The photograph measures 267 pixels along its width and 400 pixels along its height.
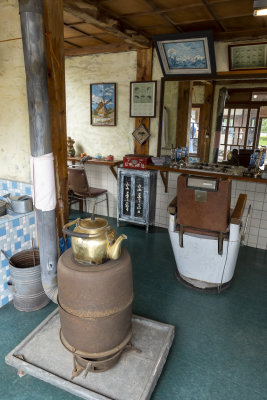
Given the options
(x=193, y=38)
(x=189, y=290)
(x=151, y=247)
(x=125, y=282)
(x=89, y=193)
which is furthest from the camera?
(x=89, y=193)

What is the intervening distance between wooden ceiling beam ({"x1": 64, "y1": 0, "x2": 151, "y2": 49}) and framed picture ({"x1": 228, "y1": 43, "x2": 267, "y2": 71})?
1.21 m

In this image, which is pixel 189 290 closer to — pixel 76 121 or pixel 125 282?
pixel 125 282

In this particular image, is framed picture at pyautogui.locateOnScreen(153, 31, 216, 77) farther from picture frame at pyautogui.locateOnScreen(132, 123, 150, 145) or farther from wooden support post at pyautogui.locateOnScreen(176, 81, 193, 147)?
picture frame at pyautogui.locateOnScreen(132, 123, 150, 145)

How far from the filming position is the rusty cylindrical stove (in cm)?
159

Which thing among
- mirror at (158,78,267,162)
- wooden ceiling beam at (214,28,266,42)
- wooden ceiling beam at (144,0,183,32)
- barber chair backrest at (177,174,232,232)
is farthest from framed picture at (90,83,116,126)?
barber chair backrest at (177,174,232,232)

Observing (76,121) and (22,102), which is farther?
(76,121)

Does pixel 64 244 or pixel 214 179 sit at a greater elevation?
pixel 214 179

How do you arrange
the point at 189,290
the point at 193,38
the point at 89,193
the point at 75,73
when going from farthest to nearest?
the point at 75,73 < the point at 89,193 < the point at 193,38 < the point at 189,290

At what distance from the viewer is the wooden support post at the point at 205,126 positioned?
4.48 m

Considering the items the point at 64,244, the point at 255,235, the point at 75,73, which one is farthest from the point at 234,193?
the point at 75,73

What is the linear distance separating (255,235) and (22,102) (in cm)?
333

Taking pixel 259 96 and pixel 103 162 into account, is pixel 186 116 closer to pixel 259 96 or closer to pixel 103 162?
pixel 259 96

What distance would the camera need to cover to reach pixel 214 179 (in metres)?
2.45

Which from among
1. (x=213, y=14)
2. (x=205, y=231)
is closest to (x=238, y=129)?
(x=213, y=14)
